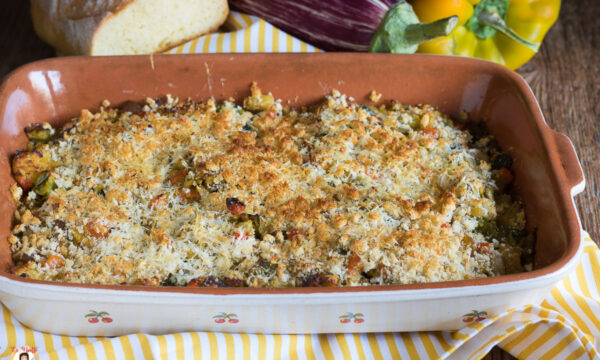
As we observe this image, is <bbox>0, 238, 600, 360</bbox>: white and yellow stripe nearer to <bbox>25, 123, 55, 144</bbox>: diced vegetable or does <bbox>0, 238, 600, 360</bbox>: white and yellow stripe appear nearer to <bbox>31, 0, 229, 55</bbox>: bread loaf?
<bbox>25, 123, 55, 144</bbox>: diced vegetable

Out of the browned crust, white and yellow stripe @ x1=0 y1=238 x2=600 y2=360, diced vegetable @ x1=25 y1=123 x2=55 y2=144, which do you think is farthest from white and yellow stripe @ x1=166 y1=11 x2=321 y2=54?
white and yellow stripe @ x1=0 y1=238 x2=600 y2=360

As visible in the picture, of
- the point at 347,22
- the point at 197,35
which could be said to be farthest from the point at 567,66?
the point at 197,35

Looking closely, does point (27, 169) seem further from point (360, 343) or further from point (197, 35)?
point (360, 343)

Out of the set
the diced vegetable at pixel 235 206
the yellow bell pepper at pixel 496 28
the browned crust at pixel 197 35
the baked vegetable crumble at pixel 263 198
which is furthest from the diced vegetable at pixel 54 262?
the yellow bell pepper at pixel 496 28

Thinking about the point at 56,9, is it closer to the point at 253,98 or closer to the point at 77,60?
the point at 77,60

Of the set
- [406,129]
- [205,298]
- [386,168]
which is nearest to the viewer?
[205,298]

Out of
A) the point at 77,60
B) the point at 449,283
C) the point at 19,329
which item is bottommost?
the point at 19,329

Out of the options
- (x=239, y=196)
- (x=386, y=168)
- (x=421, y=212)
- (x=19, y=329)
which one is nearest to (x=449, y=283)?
(x=421, y=212)
